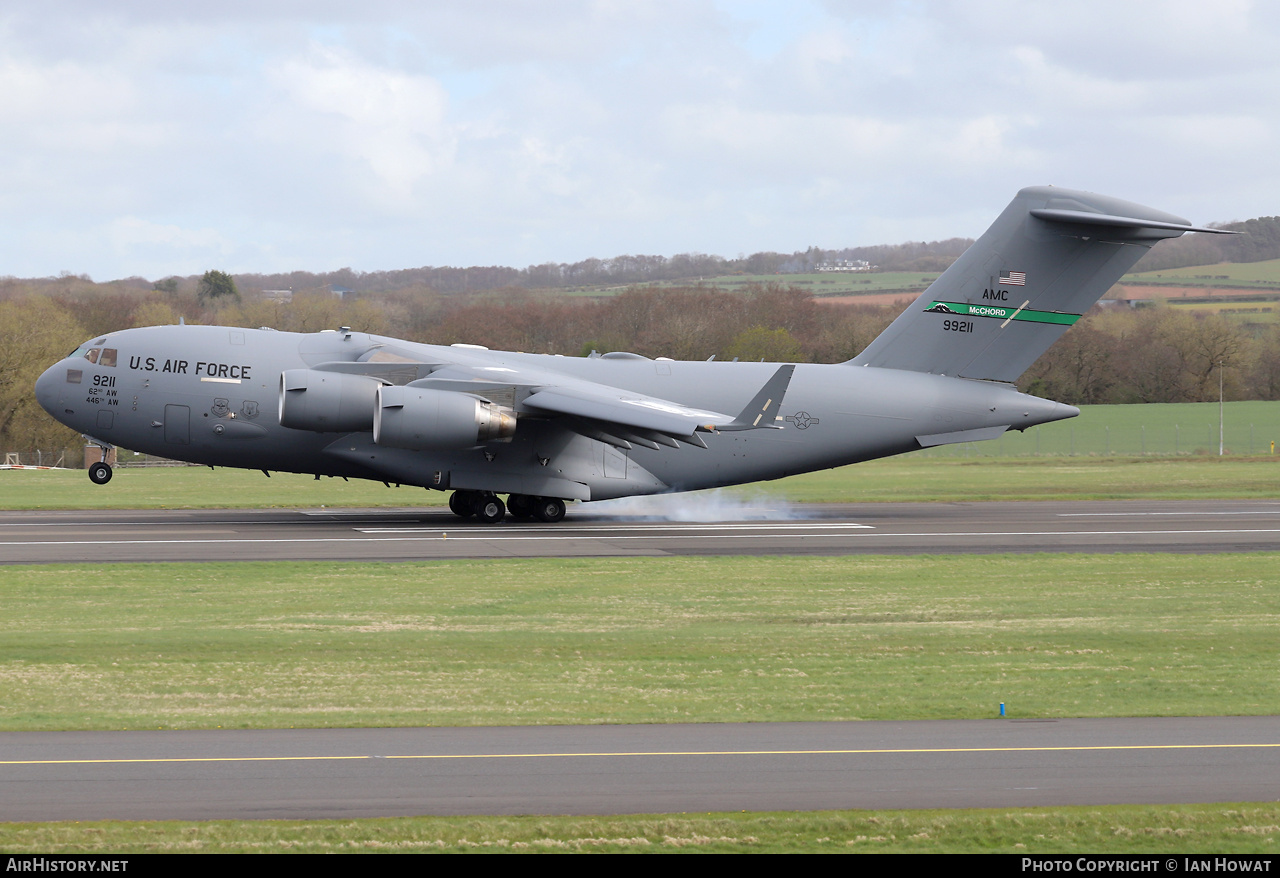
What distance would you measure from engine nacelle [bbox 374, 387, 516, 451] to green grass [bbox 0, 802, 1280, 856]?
63.7ft

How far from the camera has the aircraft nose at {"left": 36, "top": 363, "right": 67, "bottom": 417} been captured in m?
28.2

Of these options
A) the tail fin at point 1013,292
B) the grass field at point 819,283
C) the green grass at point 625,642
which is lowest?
the green grass at point 625,642

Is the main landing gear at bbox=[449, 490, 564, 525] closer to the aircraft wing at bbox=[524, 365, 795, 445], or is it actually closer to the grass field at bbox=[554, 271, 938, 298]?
the aircraft wing at bbox=[524, 365, 795, 445]

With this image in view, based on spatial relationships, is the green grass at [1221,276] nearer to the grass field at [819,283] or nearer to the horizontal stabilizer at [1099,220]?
the grass field at [819,283]

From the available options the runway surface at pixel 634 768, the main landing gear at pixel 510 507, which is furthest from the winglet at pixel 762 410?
the runway surface at pixel 634 768

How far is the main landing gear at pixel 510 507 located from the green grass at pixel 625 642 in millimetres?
7961

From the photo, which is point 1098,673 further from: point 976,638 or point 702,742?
point 702,742

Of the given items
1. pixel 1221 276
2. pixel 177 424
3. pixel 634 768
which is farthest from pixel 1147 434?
pixel 634 768

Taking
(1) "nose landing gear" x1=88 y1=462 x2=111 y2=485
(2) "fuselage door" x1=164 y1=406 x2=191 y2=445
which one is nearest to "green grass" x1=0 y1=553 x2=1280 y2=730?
(2) "fuselage door" x1=164 y1=406 x2=191 y2=445

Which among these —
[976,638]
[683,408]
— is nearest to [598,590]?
[976,638]

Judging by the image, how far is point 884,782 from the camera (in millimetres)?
8789

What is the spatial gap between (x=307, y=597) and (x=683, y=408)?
12.3 m

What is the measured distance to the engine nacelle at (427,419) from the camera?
2684cm
